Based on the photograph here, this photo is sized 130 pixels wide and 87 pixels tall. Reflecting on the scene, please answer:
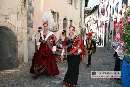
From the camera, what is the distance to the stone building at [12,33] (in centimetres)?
1442

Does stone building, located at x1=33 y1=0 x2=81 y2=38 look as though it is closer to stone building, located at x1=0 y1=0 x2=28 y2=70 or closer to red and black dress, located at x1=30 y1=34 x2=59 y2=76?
stone building, located at x1=0 y1=0 x2=28 y2=70

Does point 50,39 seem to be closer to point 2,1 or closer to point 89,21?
point 2,1

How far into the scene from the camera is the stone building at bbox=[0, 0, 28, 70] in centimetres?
1442

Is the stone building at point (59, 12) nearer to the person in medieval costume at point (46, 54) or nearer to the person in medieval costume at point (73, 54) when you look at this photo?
the person in medieval costume at point (46, 54)

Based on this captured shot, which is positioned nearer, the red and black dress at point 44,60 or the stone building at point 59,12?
the red and black dress at point 44,60

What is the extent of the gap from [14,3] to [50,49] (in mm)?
4025

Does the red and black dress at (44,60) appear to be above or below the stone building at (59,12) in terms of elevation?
below

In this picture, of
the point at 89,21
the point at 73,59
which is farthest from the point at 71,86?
the point at 89,21

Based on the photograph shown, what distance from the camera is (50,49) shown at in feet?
38.6

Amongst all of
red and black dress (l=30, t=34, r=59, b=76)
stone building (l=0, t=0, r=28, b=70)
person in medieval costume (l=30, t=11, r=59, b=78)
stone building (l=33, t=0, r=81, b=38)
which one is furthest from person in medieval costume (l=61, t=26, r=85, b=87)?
stone building (l=33, t=0, r=81, b=38)

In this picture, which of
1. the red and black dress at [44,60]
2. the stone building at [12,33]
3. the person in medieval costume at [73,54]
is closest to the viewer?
the person in medieval costume at [73,54]

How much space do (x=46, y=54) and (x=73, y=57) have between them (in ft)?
7.22

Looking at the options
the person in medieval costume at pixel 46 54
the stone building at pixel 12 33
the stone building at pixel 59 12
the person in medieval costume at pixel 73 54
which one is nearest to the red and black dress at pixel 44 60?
the person in medieval costume at pixel 46 54

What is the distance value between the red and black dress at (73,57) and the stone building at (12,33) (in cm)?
499
